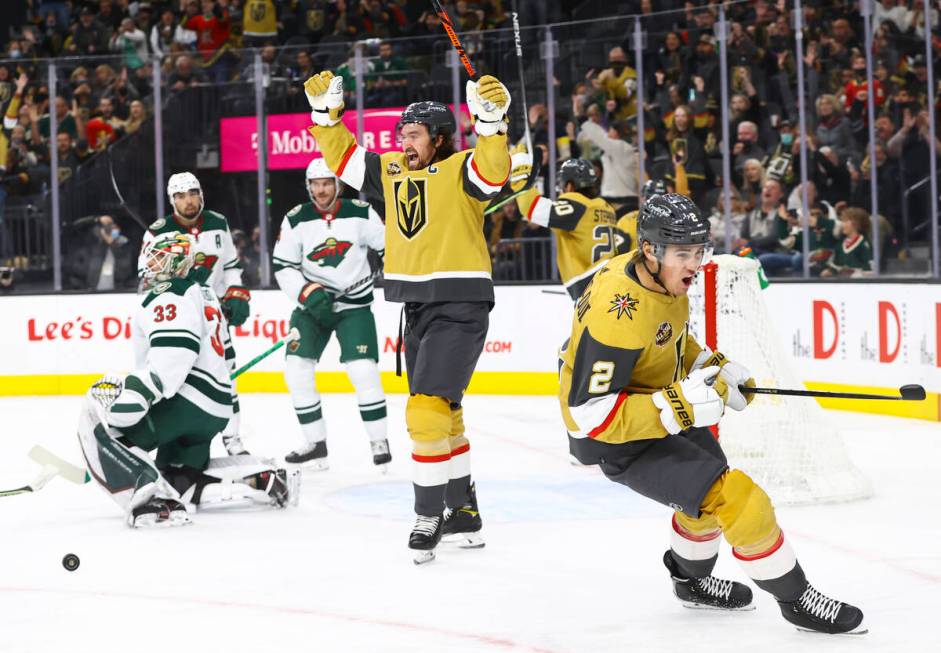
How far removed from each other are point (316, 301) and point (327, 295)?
0.06 m

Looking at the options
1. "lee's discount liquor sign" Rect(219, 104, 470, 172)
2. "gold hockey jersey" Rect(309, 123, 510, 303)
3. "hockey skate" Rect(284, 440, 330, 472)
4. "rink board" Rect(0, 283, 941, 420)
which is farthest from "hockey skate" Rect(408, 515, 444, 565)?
"lee's discount liquor sign" Rect(219, 104, 470, 172)

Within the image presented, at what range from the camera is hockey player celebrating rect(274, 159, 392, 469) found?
6.12 meters

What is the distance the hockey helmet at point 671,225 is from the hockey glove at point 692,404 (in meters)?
0.31

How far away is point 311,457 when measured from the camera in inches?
243

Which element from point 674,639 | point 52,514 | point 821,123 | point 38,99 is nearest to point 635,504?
point 674,639

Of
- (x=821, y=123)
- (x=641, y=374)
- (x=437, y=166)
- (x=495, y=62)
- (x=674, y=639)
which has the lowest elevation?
(x=674, y=639)

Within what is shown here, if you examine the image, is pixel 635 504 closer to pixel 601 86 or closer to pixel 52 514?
pixel 52 514

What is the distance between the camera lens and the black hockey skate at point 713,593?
3494mm

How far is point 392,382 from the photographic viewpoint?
927 centimetres

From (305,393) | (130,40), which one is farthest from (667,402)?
(130,40)

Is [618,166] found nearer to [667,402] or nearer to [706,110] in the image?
[706,110]

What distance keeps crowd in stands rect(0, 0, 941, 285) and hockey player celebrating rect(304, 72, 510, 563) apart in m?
4.29

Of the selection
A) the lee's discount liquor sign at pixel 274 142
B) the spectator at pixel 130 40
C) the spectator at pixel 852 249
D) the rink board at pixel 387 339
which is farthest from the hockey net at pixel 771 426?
the spectator at pixel 130 40

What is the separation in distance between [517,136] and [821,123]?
206cm
